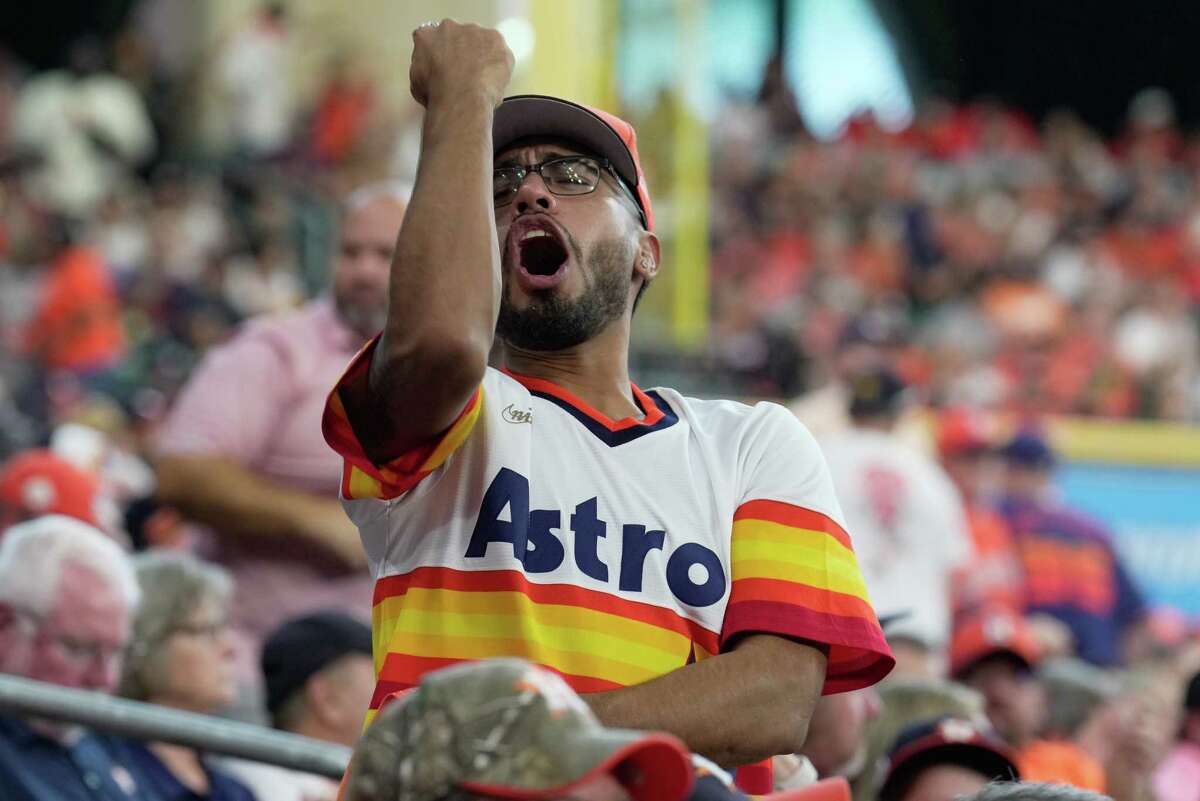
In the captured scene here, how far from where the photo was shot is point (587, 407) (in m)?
2.55

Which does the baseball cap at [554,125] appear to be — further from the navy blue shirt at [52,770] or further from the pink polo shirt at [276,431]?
the pink polo shirt at [276,431]

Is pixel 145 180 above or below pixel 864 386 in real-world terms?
A: above

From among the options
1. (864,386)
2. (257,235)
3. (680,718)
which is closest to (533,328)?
(680,718)

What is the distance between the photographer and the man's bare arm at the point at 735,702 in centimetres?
226

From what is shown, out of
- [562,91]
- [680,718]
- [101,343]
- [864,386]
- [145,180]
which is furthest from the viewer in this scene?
[145,180]

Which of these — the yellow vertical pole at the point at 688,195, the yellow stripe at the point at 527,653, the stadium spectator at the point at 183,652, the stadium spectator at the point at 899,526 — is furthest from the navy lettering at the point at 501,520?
the yellow vertical pole at the point at 688,195

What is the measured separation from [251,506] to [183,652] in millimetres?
406

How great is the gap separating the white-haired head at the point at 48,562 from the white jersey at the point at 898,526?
9.94 feet

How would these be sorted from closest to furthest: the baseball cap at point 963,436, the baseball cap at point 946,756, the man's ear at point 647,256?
the man's ear at point 647,256
the baseball cap at point 946,756
the baseball cap at point 963,436

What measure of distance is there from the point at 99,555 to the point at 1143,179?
16686mm

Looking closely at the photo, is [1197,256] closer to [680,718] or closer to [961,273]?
[961,273]

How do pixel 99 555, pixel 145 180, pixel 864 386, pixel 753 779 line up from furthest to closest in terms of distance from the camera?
pixel 145 180
pixel 864 386
pixel 99 555
pixel 753 779

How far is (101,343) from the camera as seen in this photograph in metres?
11.5

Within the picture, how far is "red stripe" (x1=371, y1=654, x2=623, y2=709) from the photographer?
7.60 ft
